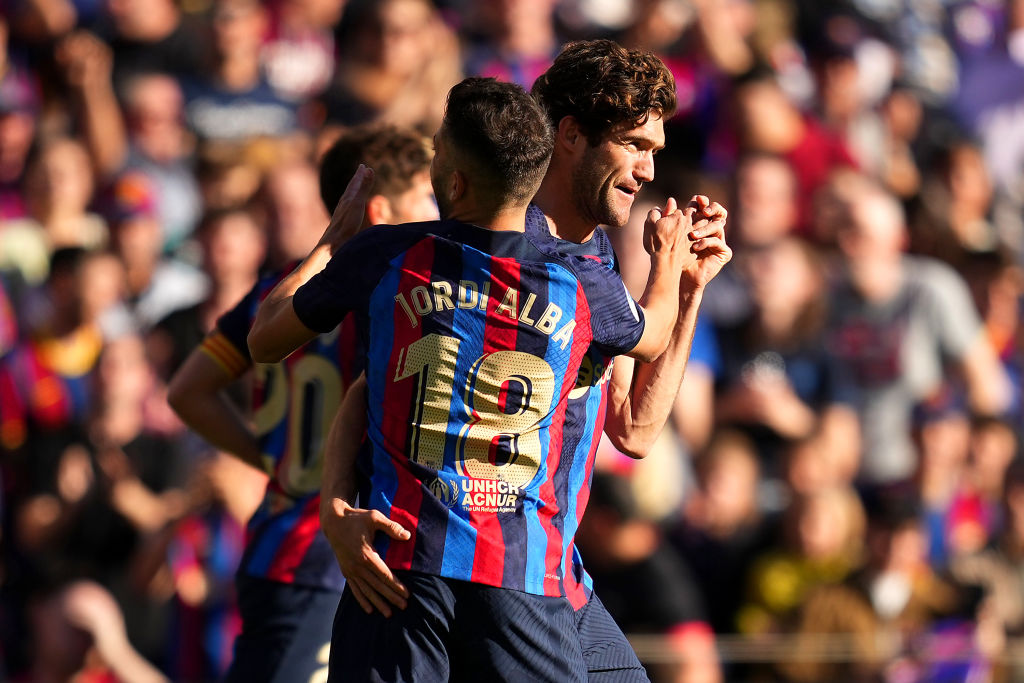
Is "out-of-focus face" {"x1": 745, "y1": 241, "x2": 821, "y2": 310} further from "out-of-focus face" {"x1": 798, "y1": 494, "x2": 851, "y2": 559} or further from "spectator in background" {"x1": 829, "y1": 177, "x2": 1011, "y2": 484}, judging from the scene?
"out-of-focus face" {"x1": 798, "y1": 494, "x2": 851, "y2": 559}

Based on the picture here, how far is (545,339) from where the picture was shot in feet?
10.5

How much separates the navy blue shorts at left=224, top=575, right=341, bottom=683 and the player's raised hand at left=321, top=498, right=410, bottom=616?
35.8 inches

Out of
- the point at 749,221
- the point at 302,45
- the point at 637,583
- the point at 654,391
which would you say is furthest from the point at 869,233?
the point at 654,391

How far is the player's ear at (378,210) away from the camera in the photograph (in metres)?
4.09

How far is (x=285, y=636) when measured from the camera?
414 cm

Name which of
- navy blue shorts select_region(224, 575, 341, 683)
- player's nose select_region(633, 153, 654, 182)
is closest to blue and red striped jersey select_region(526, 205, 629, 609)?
player's nose select_region(633, 153, 654, 182)

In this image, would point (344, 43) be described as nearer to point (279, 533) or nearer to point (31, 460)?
point (31, 460)

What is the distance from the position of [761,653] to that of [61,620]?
320 cm

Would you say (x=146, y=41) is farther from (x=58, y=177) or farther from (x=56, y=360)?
(x=56, y=360)

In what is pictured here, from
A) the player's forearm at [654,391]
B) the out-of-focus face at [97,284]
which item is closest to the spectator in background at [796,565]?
the out-of-focus face at [97,284]

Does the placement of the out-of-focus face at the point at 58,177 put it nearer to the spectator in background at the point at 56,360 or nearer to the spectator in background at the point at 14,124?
the spectator in background at the point at 14,124

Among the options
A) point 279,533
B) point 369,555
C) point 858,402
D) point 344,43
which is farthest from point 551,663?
point 344,43

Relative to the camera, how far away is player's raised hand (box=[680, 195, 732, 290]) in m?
3.65

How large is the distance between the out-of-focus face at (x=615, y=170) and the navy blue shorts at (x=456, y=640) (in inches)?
38.1
